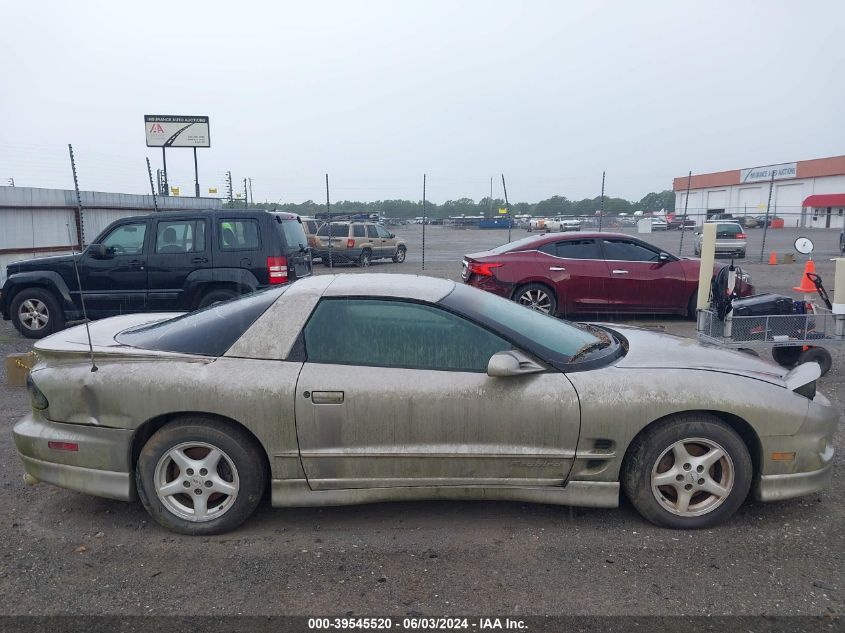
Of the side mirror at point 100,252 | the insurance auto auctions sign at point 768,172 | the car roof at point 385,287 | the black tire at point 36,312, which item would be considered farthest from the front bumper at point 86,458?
the insurance auto auctions sign at point 768,172

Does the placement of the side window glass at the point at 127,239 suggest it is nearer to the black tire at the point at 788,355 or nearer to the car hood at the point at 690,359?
the car hood at the point at 690,359

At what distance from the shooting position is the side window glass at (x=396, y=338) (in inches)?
149

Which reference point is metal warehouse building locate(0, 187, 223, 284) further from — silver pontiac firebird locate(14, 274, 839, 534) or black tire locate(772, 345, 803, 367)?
black tire locate(772, 345, 803, 367)

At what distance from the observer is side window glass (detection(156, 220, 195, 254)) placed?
30.1 ft

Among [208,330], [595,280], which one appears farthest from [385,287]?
[595,280]

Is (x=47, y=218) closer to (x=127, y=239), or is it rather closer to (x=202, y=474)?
(x=127, y=239)

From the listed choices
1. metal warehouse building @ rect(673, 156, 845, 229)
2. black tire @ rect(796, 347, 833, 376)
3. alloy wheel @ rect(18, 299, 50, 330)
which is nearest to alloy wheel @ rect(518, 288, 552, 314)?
black tire @ rect(796, 347, 833, 376)

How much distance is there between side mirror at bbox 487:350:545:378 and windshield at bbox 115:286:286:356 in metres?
1.36

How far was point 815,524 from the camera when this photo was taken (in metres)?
3.82

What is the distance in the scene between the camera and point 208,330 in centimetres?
400

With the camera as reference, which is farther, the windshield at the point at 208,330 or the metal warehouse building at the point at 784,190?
the metal warehouse building at the point at 784,190

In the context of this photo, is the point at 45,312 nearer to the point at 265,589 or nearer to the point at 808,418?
the point at 265,589

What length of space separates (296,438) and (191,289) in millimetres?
6070

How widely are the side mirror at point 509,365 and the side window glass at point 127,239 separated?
708 centimetres
